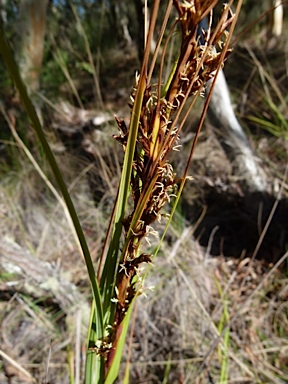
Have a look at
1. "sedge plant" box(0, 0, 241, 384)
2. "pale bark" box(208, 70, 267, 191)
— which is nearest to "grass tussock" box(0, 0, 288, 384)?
"sedge plant" box(0, 0, 241, 384)

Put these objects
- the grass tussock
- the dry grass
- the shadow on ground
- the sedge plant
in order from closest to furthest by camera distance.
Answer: the sedge plant
the grass tussock
the dry grass
the shadow on ground

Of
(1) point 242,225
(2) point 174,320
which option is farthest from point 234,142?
(2) point 174,320

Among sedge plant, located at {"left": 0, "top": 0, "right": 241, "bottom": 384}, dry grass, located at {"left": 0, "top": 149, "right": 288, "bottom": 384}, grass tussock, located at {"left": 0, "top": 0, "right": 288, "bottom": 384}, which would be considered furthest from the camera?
dry grass, located at {"left": 0, "top": 149, "right": 288, "bottom": 384}

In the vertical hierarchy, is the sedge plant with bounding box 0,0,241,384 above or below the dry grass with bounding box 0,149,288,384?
above

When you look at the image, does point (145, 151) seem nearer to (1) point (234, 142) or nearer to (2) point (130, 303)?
(2) point (130, 303)

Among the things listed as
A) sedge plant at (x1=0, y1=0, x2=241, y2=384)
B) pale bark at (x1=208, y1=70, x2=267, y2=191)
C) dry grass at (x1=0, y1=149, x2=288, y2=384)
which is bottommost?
dry grass at (x1=0, y1=149, x2=288, y2=384)

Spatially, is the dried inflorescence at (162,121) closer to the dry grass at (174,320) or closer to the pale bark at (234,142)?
the dry grass at (174,320)

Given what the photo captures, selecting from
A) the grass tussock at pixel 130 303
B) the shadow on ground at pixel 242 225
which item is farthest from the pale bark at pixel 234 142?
the grass tussock at pixel 130 303

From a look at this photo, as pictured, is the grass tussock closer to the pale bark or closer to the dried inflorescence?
the dried inflorescence
